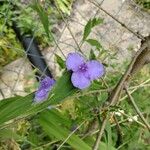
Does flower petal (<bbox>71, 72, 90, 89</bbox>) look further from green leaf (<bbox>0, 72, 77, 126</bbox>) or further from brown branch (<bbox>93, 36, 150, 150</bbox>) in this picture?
brown branch (<bbox>93, 36, 150, 150</bbox>)

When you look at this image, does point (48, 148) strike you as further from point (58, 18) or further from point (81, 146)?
point (58, 18)

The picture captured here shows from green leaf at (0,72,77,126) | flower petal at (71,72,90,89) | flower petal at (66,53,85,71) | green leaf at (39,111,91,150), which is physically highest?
flower petal at (66,53,85,71)

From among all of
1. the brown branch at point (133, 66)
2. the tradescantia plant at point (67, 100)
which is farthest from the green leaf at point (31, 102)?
the brown branch at point (133, 66)

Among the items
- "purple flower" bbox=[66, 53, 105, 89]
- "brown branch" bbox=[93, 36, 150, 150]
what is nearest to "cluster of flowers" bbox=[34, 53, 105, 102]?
"purple flower" bbox=[66, 53, 105, 89]

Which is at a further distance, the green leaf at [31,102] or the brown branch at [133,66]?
the brown branch at [133,66]

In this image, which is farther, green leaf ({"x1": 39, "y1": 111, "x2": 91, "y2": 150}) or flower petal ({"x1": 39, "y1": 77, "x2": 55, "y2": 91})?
green leaf ({"x1": 39, "y1": 111, "x2": 91, "y2": 150})

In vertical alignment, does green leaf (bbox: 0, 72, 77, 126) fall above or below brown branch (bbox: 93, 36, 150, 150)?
below

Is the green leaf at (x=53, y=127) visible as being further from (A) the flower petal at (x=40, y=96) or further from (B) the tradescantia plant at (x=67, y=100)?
(A) the flower petal at (x=40, y=96)

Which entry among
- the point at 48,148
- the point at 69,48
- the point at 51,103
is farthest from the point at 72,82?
the point at 69,48
